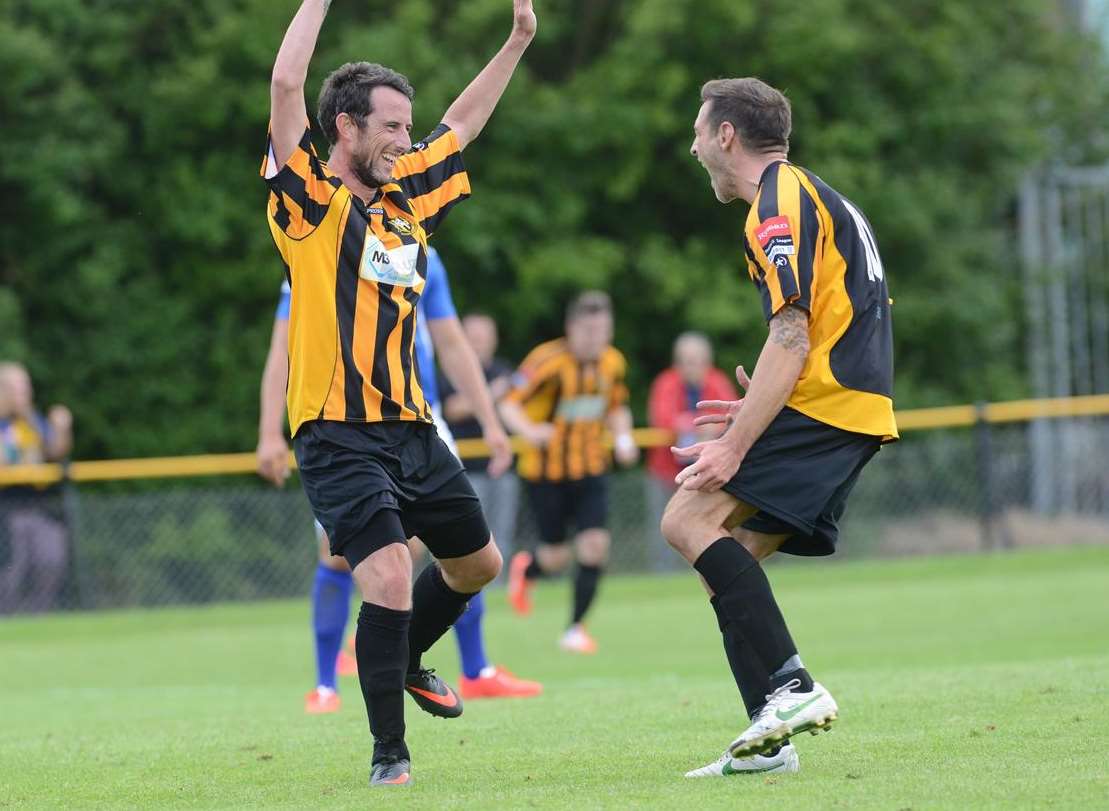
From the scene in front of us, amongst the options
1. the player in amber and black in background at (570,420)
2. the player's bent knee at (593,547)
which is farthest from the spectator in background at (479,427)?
the player's bent knee at (593,547)

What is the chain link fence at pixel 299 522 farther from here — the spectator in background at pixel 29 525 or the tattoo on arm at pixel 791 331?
the tattoo on arm at pixel 791 331

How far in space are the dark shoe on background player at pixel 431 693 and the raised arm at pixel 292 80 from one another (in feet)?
6.06

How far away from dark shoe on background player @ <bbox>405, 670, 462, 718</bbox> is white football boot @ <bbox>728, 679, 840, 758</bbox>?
1.39 meters

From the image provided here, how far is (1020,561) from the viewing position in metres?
17.5

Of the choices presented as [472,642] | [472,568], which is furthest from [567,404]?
[472,568]

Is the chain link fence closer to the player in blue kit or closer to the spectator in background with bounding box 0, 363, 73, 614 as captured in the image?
the spectator in background with bounding box 0, 363, 73, 614

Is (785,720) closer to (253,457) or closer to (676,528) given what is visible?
(676,528)

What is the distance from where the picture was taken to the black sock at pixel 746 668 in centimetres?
547

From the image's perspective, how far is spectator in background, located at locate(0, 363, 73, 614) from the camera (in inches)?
639

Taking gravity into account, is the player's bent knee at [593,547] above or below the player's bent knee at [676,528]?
below

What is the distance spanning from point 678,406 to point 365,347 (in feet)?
37.5

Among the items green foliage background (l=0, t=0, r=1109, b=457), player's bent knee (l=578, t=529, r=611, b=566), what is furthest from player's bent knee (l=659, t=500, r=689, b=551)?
green foliage background (l=0, t=0, r=1109, b=457)

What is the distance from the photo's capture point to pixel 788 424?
18.1 feet

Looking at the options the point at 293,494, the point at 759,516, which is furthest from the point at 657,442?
the point at 759,516
